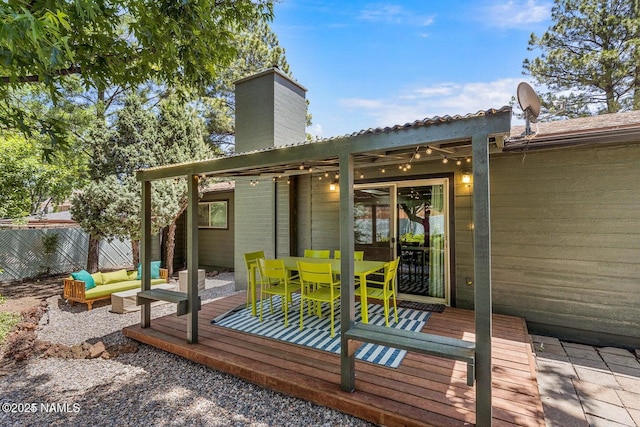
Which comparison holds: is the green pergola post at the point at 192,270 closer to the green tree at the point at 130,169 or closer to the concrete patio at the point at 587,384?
the concrete patio at the point at 587,384

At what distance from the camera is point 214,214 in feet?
34.7

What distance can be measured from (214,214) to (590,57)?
13.6m

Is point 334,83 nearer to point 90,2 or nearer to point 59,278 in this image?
point 90,2

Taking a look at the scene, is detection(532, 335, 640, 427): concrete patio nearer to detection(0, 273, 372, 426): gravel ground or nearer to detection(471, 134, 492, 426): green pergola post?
detection(471, 134, 492, 426): green pergola post

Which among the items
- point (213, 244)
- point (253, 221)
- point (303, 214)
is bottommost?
point (213, 244)

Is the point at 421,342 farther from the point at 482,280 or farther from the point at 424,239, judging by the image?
the point at 424,239

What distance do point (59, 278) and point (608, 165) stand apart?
520 inches

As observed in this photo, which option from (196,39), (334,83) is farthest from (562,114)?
(196,39)

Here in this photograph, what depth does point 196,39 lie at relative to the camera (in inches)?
157

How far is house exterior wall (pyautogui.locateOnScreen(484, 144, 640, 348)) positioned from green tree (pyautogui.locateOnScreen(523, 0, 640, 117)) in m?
8.48

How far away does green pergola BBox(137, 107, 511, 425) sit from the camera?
2.23 m

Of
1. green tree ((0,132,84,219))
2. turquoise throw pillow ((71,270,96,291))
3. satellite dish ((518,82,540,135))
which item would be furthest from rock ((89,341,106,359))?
satellite dish ((518,82,540,135))

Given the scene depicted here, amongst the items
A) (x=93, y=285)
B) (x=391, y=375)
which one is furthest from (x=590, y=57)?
(x=93, y=285)

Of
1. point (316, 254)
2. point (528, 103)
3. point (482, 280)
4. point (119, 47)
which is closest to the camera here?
point (482, 280)
